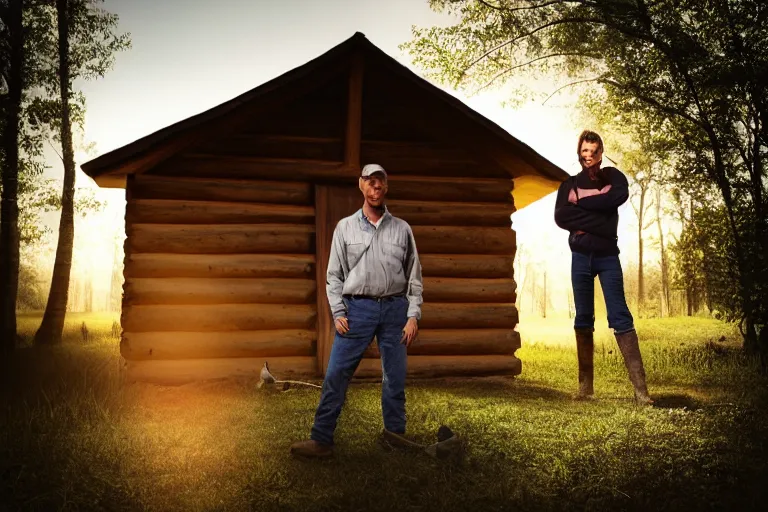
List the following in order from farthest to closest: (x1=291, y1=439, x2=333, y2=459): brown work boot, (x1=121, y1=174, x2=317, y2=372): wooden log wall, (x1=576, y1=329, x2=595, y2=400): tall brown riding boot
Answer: (x1=121, y1=174, x2=317, y2=372): wooden log wall → (x1=576, y1=329, x2=595, y2=400): tall brown riding boot → (x1=291, y1=439, x2=333, y2=459): brown work boot

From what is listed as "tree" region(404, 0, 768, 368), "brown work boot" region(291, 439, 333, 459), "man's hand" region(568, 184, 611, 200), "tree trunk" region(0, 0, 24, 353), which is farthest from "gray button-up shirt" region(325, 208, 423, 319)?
"tree trunk" region(0, 0, 24, 353)

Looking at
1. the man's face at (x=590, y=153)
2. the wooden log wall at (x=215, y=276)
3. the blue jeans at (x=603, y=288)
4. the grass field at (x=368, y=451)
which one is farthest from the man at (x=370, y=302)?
the wooden log wall at (x=215, y=276)

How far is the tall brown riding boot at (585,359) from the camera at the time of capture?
6426mm

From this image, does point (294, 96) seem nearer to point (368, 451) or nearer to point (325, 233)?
point (325, 233)

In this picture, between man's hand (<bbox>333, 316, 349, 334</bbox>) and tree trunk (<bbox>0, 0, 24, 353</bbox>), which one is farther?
tree trunk (<bbox>0, 0, 24, 353</bbox>)

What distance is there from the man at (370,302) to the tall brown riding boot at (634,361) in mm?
2695

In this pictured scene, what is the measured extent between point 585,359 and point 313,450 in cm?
361

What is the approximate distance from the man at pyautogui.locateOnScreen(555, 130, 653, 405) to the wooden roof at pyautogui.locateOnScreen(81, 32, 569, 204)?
2029 millimetres

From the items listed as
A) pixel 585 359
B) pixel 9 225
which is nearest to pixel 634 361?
pixel 585 359

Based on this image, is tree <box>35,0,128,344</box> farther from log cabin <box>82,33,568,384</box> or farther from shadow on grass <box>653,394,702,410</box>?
shadow on grass <box>653,394,702,410</box>

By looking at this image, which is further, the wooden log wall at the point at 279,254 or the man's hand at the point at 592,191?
the wooden log wall at the point at 279,254

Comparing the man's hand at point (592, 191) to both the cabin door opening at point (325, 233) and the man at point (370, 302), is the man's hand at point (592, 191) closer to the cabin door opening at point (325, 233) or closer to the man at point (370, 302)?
the man at point (370, 302)

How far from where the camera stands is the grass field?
3.76 meters

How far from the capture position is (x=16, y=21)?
1348 cm
